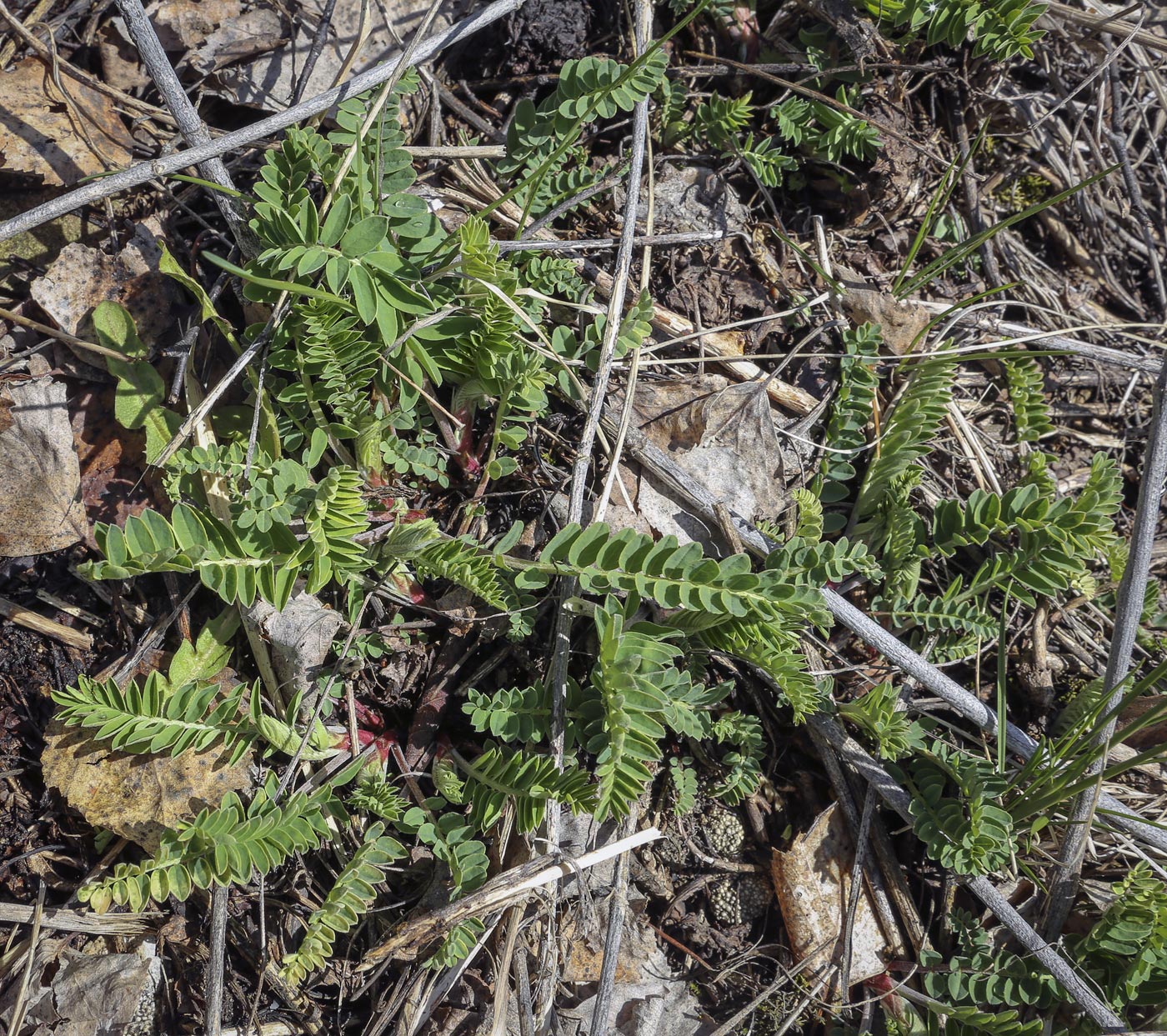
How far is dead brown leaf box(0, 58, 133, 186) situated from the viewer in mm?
2662

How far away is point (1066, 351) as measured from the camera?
2951 mm

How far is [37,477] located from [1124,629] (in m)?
3.45

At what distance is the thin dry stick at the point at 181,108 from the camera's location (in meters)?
2.38

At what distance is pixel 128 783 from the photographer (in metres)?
2.50

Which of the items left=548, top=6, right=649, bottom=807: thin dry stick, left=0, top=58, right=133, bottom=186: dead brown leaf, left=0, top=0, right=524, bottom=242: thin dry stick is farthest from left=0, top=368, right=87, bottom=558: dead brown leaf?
left=548, top=6, right=649, bottom=807: thin dry stick

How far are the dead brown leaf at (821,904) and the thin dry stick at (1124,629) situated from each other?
568 mm

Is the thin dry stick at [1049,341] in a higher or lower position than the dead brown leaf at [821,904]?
higher

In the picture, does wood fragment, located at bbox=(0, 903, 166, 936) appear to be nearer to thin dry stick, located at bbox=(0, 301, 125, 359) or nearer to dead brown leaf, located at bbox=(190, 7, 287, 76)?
thin dry stick, located at bbox=(0, 301, 125, 359)

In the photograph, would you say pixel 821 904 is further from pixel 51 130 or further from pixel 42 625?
pixel 51 130

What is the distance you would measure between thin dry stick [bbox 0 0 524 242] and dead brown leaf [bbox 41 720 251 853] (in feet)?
4.77

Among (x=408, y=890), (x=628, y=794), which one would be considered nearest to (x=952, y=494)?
(x=628, y=794)

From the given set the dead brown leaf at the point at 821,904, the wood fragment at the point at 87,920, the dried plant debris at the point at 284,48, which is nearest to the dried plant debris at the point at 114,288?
the dried plant debris at the point at 284,48

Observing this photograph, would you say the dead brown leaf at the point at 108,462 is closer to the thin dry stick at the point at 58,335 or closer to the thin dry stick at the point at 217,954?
the thin dry stick at the point at 58,335

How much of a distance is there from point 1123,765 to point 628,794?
1.48 metres
